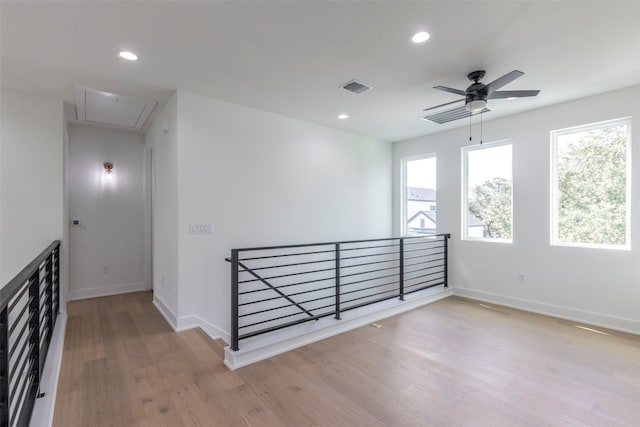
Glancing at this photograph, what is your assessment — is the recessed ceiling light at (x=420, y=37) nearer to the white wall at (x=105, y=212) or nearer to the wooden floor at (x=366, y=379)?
the wooden floor at (x=366, y=379)

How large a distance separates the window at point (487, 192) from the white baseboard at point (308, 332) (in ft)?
5.08

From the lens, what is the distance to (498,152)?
4.65m

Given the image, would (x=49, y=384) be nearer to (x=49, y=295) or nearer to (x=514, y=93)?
(x=49, y=295)

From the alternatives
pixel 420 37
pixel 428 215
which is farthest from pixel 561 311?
pixel 420 37

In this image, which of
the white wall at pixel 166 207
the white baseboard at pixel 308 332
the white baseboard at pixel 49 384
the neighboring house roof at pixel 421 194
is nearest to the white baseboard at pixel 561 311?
the white baseboard at pixel 308 332

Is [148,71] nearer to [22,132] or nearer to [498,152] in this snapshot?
[22,132]

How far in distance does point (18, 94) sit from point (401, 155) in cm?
565

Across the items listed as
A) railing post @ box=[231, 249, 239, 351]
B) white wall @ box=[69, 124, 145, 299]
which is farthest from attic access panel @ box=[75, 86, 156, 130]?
railing post @ box=[231, 249, 239, 351]

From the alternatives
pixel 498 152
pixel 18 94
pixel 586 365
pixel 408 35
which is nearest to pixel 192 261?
pixel 18 94

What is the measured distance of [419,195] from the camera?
5.80m

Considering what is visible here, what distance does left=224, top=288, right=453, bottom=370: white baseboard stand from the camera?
2.67m

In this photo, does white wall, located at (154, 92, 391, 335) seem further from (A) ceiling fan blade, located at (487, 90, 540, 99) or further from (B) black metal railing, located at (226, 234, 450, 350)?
(A) ceiling fan blade, located at (487, 90, 540, 99)

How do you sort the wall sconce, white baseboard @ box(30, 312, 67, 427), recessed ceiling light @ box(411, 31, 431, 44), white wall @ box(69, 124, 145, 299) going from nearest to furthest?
white baseboard @ box(30, 312, 67, 427) < recessed ceiling light @ box(411, 31, 431, 44) < white wall @ box(69, 124, 145, 299) < the wall sconce

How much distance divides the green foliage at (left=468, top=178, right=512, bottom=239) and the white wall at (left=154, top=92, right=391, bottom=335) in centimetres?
187
